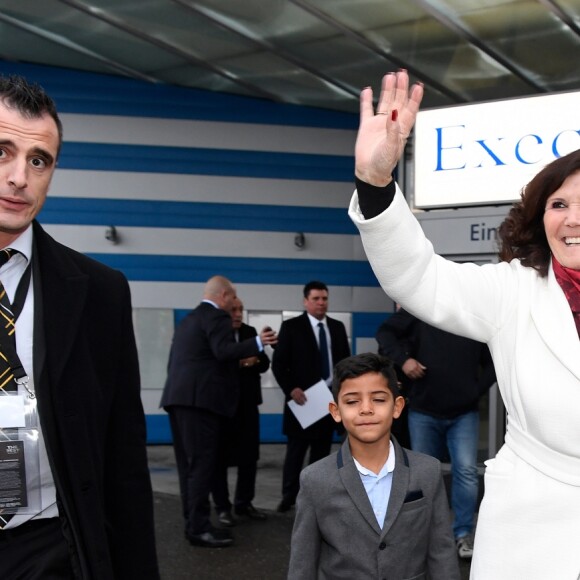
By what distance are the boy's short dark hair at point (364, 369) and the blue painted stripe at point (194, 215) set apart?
8.97m

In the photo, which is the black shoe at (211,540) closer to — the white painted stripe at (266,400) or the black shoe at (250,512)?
the black shoe at (250,512)

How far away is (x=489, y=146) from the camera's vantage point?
649 centimetres

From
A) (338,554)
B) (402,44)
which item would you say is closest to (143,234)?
(402,44)

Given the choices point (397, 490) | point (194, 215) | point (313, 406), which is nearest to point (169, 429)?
point (194, 215)

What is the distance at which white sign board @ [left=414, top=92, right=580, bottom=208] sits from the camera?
6.23 m

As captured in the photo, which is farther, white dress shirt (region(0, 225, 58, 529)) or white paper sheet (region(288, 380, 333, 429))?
white paper sheet (region(288, 380, 333, 429))

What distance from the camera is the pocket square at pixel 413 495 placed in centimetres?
315

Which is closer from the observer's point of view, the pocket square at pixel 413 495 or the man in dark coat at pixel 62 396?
the man in dark coat at pixel 62 396

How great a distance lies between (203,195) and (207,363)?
20.1ft

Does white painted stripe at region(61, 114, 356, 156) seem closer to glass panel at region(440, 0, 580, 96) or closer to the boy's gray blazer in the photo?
glass panel at region(440, 0, 580, 96)

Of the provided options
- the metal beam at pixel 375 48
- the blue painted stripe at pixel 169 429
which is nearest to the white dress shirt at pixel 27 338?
the metal beam at pixel 375 48

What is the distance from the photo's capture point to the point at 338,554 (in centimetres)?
308

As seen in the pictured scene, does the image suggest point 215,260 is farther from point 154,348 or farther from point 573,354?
point 573,354

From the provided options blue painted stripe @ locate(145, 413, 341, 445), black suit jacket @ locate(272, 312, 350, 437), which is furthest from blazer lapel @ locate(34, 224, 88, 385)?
Result: blue painted stripe @ locate(145, 413, 341, 445)
